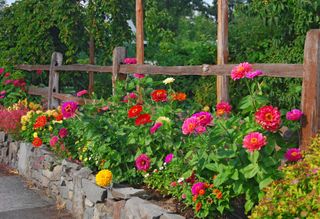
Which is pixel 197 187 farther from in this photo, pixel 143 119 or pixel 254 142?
pixel 143 119

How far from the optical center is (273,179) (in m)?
4.12

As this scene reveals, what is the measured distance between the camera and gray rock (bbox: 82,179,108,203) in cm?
554

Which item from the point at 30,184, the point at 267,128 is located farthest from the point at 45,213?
the point at 267,128

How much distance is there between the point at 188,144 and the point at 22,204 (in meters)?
2.73

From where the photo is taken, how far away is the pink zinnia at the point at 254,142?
159 inches

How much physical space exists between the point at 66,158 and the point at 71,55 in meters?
5.44

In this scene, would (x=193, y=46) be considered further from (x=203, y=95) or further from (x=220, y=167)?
(x=220, y=167)

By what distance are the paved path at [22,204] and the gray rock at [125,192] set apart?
1.15m

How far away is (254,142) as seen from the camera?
4055 mm

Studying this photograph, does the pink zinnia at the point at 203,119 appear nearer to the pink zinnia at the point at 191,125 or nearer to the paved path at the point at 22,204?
the pink zinnia at the point at 191,125

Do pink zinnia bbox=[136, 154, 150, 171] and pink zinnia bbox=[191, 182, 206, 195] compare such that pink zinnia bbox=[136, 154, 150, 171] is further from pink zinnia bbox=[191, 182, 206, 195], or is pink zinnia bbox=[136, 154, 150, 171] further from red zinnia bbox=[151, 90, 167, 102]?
pink zinnia bbox=[191, 182, 206, 195]

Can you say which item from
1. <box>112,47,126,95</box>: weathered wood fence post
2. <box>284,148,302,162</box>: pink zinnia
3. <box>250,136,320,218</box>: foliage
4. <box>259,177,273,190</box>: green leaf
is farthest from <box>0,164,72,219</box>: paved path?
<box>250,136,320,218</box>: foliage

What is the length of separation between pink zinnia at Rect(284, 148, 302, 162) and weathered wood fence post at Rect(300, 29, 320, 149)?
0.27 meters

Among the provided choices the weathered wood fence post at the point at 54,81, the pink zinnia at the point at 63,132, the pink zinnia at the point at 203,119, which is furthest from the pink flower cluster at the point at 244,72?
the weathered wood fence post at the point at 54,81
